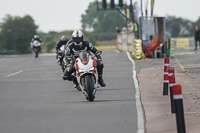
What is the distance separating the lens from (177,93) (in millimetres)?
8914

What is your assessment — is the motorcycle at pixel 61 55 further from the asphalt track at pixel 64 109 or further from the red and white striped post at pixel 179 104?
the red and white striped post at pixel 179 104

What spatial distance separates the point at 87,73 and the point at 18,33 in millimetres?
85982

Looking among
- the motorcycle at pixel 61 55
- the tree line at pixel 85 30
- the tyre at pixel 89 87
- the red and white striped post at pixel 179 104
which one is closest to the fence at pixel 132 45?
the motorcycle at pixel 61 55

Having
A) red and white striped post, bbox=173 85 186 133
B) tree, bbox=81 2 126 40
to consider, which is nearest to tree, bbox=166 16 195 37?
tree, bbox=81 2 126 40

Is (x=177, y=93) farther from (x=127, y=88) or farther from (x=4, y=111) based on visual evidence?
(x=127, y=88)

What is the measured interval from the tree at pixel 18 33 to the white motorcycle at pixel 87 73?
83.1 meters

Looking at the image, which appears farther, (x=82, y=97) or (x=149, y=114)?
(x=82, y=97)

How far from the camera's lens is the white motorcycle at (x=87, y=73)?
619 inches

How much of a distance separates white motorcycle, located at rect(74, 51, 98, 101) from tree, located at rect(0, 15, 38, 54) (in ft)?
273

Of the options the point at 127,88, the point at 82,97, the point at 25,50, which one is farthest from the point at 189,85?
the point at 25,50

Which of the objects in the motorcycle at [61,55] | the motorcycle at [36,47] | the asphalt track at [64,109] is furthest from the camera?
the motorcycle at [36,47]

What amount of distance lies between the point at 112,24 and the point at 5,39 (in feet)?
263

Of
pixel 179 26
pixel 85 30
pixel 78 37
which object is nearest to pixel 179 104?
pixel 78 37

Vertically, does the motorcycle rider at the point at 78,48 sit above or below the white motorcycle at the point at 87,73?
above
